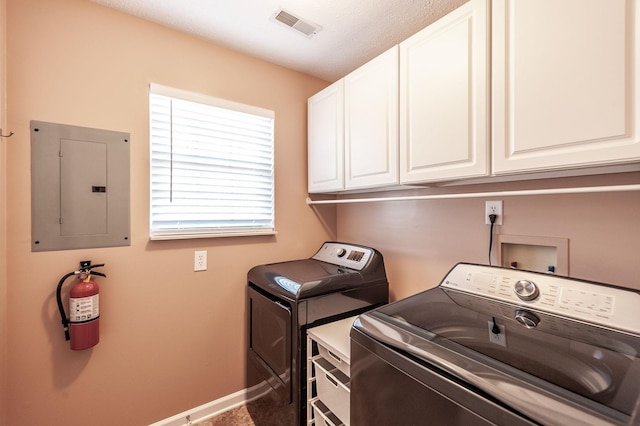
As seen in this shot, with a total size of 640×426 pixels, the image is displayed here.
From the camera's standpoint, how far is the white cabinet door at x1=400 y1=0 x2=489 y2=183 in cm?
111

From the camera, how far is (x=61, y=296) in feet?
4.49

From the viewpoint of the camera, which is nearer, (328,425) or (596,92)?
(596,92)

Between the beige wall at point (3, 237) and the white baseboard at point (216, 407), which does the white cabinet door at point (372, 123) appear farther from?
the beige wall at point (3, 237)

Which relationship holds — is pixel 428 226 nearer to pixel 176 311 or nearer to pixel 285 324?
pixel 285 324

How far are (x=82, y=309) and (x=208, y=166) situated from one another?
1.01 meters

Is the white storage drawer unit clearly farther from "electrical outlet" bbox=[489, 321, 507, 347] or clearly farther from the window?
the window

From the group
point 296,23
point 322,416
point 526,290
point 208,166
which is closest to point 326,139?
point 296,23

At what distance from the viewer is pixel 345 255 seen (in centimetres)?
192

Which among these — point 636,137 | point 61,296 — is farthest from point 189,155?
point 636,137

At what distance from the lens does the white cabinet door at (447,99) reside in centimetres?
111

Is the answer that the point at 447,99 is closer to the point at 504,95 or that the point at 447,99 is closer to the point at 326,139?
the point at 504,95

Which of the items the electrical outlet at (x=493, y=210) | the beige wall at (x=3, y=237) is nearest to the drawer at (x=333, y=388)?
the electrical outlet at (x=493, y=210)

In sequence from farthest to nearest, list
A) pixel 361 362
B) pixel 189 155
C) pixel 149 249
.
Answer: pixel 189 155 < pixel 149 249 < pixel 361 362

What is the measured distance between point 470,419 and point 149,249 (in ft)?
5.60
